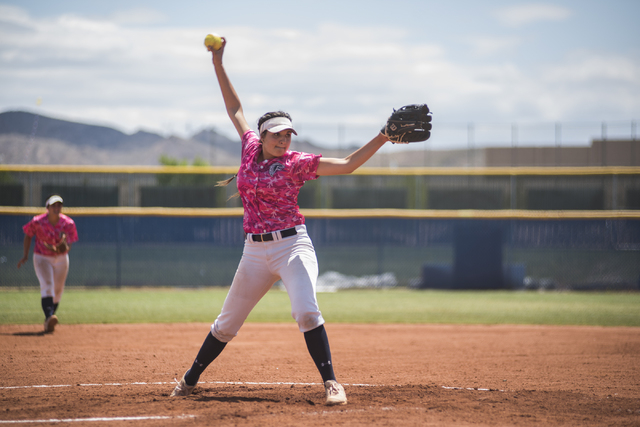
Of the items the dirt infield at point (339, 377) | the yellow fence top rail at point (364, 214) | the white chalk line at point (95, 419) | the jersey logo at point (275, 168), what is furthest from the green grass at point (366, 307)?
the jersey logo at point (275, 168)

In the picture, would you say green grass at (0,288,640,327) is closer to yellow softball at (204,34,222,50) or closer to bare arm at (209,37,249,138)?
bare arm at (209,37,249,138)

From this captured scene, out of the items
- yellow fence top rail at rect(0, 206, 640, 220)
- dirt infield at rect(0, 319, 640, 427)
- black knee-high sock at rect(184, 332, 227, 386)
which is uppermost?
yellow fence top rail at rect(0, 206, 640, 220)

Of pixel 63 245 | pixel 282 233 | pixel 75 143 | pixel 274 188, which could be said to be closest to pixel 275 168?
pixel 274 188

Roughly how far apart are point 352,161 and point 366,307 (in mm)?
8463

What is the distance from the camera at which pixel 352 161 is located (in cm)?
400

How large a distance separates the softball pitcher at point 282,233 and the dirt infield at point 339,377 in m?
0.57

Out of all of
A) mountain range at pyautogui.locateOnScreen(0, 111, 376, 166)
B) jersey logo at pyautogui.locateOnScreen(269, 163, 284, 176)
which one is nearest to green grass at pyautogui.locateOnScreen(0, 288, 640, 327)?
mountain range at pyautogui.locateOnScreen(0, 111, 376, 166)

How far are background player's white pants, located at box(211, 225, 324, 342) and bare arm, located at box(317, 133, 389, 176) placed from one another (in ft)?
1.45

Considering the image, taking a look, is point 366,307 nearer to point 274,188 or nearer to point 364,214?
point 364,214

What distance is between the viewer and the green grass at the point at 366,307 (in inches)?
408

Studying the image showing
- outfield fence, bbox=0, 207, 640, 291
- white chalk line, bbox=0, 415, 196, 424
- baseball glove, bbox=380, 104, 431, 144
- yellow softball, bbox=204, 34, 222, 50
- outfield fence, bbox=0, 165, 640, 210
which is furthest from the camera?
outfield fence, bbox=0, 165, 640, 210

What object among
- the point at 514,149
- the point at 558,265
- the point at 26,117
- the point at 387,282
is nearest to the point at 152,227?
the point at 26,117

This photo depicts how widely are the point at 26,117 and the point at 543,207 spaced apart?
20823mm

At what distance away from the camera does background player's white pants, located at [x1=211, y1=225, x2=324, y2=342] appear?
13.4 feet
